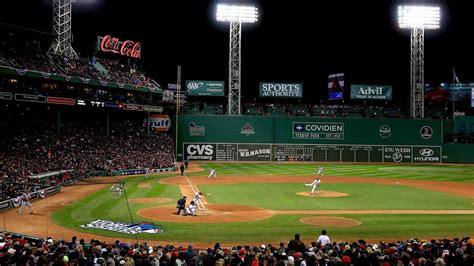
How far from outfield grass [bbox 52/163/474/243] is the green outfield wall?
882 inches

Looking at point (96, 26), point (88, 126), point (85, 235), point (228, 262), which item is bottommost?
point (85, 235)

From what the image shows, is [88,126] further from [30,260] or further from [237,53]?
[30,260]

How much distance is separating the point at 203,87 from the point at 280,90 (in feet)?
40.8

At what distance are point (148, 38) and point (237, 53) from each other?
23769 millimetres

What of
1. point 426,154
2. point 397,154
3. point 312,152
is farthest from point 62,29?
point 426,154

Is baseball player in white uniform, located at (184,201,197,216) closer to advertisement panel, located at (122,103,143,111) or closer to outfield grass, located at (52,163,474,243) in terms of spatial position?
outfield grass, located at (52,163,474,243)

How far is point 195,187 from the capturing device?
34.9m

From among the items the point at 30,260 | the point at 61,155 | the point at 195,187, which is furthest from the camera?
the point at 61,155

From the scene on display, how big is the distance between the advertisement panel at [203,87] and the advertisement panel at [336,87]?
17.4 metres

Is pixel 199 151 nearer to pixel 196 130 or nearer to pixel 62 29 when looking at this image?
pixel 196 130

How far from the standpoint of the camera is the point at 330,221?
2158cm

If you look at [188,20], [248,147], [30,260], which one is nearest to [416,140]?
[248,147]

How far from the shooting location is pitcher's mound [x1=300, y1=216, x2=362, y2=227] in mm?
20844

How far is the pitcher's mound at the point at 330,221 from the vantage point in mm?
20844
